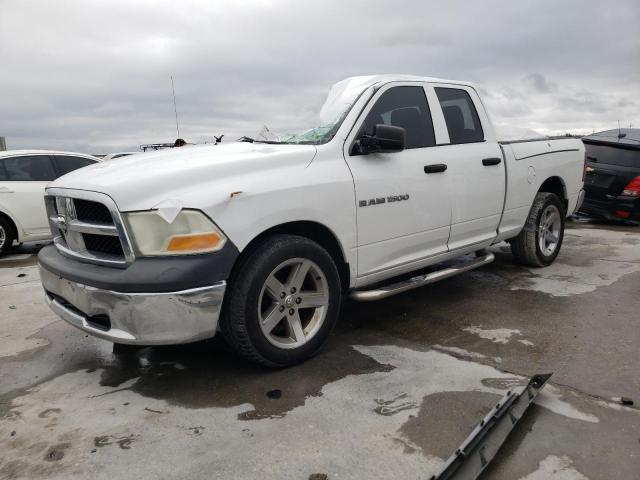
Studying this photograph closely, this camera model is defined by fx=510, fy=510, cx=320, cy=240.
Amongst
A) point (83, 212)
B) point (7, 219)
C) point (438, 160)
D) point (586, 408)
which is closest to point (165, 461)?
point (83, 212)

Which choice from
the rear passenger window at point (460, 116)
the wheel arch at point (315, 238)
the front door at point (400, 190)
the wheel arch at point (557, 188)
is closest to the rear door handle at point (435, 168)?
the front door at point (400, 190)

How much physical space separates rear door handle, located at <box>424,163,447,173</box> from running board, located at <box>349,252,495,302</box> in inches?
31.0

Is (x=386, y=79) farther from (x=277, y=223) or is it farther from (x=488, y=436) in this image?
(x=488, y=436)

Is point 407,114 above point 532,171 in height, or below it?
above

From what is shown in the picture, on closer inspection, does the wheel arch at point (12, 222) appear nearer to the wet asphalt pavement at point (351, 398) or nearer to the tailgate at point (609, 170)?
the wet asphalt pavement at point (351, 398)

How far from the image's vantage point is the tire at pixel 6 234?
25.2 ft

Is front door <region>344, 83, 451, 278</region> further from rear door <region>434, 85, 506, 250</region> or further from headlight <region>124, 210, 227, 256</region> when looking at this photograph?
headlight <region>124, 210, 227, 256</region>

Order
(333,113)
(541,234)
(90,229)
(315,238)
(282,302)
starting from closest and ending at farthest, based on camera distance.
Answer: (90,229)
(282,302)
(315,238)
(333,113)
(541,234)

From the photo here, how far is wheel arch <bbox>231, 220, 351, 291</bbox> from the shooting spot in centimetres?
299

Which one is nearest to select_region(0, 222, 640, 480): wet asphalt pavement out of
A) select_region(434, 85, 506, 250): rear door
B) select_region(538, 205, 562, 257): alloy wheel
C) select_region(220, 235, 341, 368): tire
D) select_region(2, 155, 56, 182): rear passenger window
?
select_region(220, 235, 341, 368): tire

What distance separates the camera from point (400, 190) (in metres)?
3.66

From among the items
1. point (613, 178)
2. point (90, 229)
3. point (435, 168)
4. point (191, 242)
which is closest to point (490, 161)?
point (435, 168)

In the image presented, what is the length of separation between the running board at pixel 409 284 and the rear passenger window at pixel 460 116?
106 cm

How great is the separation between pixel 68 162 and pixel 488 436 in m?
8.16
